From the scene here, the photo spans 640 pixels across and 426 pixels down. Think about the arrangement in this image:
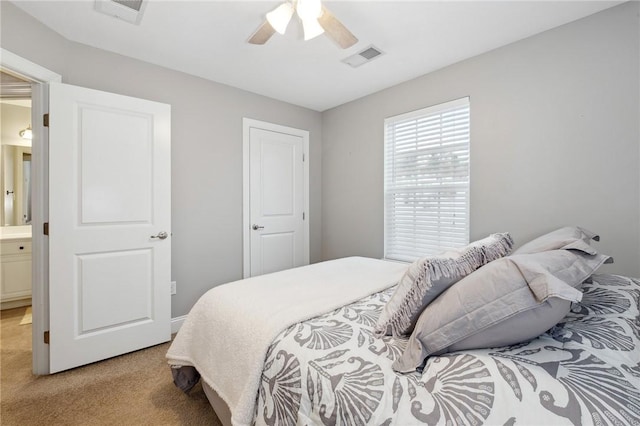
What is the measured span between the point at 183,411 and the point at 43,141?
6.88 ft

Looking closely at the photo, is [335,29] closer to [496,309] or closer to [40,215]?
[496,309]

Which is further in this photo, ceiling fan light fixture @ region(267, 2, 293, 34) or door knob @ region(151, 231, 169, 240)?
door knob @ region(151, 231, 169, 240)

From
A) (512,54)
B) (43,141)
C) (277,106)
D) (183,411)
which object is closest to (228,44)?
(277,106)

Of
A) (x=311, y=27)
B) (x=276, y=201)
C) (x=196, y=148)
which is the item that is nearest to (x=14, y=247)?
(x=196, y=148)

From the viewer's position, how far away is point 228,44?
2289mm

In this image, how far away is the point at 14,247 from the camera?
329 centimetres

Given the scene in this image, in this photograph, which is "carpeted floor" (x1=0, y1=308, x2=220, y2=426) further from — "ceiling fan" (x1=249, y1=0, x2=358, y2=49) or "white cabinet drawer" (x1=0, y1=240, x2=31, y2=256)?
"ceiling fan" (x1=249, y1=0, x2=358, y2=49)

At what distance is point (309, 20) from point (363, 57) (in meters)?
1.01

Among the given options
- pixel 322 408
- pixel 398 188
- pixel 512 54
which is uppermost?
pixel 512 54

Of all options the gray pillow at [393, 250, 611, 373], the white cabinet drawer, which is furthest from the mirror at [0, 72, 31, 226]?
the gray pillow at [393, 250, 611, 373]

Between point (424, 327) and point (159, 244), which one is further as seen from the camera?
point (159, 244)

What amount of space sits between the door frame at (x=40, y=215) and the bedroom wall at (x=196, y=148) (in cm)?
26

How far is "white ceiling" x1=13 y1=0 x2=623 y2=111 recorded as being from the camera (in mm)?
1859

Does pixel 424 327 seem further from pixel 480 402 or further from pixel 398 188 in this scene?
pixel 398 188
